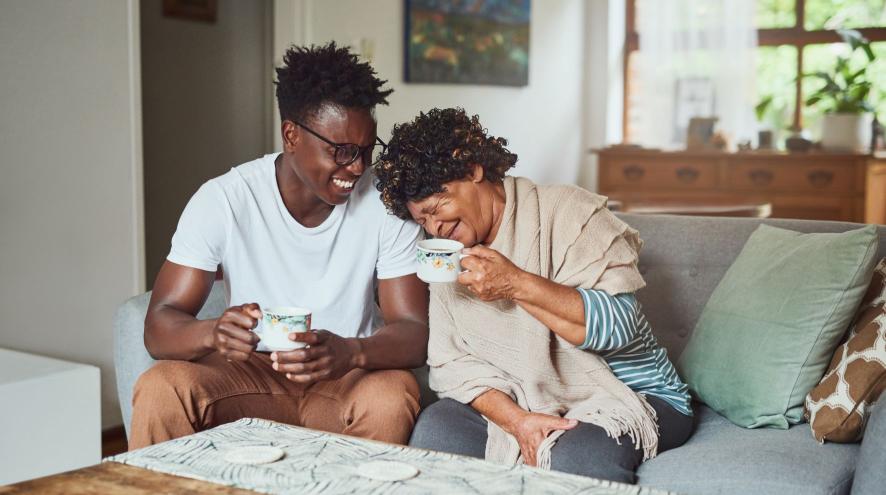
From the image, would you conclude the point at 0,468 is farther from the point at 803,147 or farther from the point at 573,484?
the point at 803,147

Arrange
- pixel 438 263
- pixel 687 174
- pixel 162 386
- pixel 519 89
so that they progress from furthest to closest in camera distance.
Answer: pixel 519 89 < pixel 687 174 < pixel 162 386 < pixel 438 263

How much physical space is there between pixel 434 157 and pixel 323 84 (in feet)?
0.97

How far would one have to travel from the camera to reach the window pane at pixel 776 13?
5711 millimetres

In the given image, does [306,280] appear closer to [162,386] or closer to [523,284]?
[162,386]

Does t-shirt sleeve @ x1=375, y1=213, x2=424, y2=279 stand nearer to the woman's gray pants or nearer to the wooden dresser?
the woman's gray pants

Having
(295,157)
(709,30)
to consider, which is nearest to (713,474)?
(295,157)

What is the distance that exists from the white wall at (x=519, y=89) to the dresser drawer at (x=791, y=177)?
107 centimetres

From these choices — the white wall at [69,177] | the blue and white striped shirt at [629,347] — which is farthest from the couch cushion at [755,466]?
the white wall at [69,177]

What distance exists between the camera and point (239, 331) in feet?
6.27

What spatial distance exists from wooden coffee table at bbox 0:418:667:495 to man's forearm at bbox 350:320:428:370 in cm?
36

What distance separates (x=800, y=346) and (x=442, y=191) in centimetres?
77

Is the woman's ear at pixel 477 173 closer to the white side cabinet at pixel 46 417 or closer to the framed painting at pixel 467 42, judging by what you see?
the white side cabinet at pixel 46 417

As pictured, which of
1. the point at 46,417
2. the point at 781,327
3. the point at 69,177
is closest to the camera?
the point at 781,327

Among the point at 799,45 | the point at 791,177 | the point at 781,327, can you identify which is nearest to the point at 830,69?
the point at 799,45
